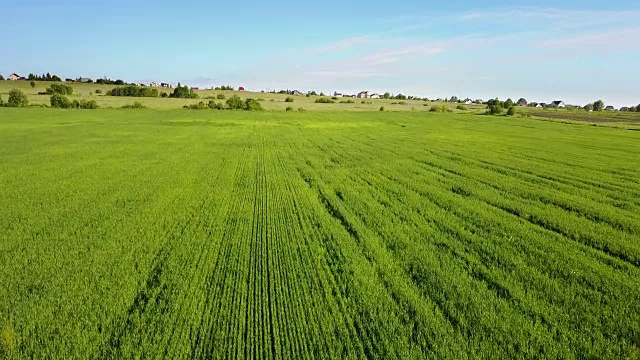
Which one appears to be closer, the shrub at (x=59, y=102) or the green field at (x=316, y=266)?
the green field at (x=316, y=266)

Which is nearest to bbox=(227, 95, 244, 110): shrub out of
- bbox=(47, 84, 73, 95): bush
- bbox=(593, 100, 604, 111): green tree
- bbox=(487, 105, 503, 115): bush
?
bbox=(47, 84, 73, 95): bush

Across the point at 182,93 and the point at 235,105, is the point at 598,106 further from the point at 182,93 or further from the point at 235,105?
the point at 182,93

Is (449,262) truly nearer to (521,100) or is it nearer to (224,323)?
(224,323)

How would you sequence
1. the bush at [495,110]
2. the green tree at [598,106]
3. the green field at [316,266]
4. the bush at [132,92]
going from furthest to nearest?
the green tree at [598,106] → the bush at [132,92] → the bush at [495,110] → the green field at [316,266]

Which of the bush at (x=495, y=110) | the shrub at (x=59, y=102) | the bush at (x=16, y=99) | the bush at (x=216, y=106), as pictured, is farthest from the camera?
the bush at (x=495, y=110)

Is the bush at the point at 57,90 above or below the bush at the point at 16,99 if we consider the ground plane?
above

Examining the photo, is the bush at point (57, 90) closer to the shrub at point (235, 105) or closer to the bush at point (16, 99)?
the bush at point (16, 99)

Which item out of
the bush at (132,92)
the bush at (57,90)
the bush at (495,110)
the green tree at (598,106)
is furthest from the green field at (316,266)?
the green tree at (598,106)

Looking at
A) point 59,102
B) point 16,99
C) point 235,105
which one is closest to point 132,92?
point 59,102

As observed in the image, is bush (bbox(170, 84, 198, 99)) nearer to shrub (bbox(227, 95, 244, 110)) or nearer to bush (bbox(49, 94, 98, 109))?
shrub (bbox(227, 95, 244, 110))
